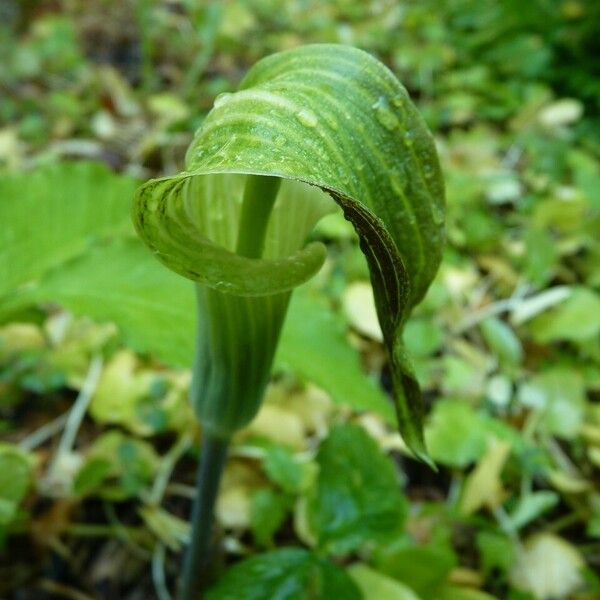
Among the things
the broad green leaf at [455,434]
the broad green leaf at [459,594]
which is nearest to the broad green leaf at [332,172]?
the broad green leaf at [459,594]

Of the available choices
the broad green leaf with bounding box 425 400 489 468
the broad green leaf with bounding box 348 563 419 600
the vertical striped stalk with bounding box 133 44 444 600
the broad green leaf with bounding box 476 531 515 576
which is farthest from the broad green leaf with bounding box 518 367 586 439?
the vertical striped stalk with bounding box 133 44 444 600

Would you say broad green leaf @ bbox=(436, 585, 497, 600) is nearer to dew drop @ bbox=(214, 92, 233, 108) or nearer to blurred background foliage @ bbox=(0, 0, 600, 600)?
blurred background foliage @ bbox=(0, 0, 600, 600)

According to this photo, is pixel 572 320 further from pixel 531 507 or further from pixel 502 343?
pixel 531 507

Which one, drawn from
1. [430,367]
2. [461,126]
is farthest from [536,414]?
[461,126]

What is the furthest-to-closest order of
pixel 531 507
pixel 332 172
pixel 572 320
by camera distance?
pixel 572 320 → pixel 531 507 → pixel 332 172

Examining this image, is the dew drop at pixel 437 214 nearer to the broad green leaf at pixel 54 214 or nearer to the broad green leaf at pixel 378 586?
the broad green leaf at pixel 378 586

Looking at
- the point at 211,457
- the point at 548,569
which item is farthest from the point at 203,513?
the point at 548,569
